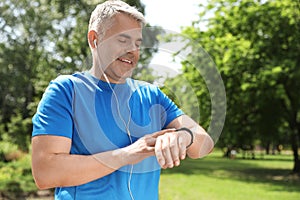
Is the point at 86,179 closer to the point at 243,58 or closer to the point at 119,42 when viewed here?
the point at 119,42

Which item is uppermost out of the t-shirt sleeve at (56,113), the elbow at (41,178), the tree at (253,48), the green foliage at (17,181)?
the tree at (253,48)

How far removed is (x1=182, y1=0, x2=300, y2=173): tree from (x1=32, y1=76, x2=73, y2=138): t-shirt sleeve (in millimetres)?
12555

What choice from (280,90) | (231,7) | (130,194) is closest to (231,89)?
(280,90)

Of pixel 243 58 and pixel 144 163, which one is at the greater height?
pixel 243 58

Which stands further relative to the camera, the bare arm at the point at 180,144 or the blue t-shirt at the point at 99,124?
the blue t-shirt at the point at 99,124

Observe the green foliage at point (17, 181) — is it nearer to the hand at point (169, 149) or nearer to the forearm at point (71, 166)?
the forearm at point (71, 166)

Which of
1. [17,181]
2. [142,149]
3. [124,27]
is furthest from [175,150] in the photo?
[17,181]

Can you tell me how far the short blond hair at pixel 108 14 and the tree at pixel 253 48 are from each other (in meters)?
12.5

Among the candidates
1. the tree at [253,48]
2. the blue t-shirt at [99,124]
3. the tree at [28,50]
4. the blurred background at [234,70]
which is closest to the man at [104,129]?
the blue t-shirt at [99,124]

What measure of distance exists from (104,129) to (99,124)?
23 millimetres

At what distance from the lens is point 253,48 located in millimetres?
15383

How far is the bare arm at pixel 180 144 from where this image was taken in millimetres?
1075

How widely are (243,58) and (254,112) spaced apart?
5298 millimetres

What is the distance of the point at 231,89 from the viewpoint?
16.6 metres
